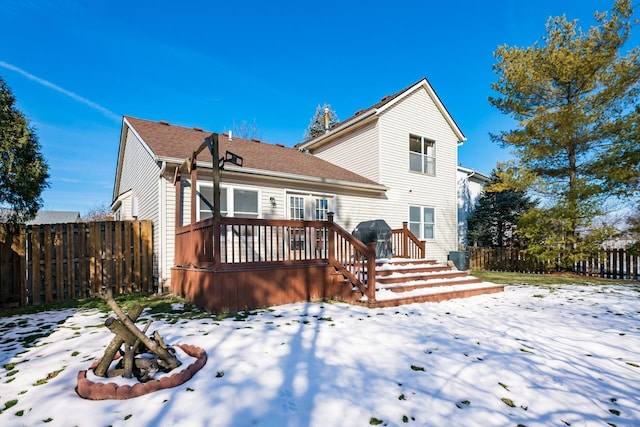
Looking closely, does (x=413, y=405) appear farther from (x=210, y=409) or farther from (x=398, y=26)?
(x=398, y=26)

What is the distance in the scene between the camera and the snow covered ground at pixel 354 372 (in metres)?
2.44

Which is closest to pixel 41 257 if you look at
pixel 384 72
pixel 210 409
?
pixel 210 409

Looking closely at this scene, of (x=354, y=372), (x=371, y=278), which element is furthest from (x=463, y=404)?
(x=371, y=278)

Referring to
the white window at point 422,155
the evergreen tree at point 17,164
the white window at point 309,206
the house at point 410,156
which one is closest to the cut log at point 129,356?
the evergreen tree at point 17,164

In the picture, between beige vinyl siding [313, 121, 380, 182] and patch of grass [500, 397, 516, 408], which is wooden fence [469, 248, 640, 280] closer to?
beige vinyl siding [313, 121, 380, 182]

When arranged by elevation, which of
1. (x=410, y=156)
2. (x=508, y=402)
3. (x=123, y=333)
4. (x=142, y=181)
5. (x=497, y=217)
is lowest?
(x=508, y=402)

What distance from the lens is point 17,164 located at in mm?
6688

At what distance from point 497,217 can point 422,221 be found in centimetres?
762

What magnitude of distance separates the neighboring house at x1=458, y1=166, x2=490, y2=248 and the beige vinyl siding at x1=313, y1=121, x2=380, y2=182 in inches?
379

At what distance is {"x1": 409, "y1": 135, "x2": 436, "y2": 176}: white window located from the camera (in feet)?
43.2

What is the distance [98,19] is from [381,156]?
1031 cm

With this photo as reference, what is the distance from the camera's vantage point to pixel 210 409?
8.03 feet

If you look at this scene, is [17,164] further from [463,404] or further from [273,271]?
[463,404]

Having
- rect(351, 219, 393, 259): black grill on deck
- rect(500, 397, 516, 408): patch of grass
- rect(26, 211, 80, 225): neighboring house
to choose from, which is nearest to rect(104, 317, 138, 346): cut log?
rect(500, 397, 516, 408): patch of grass
